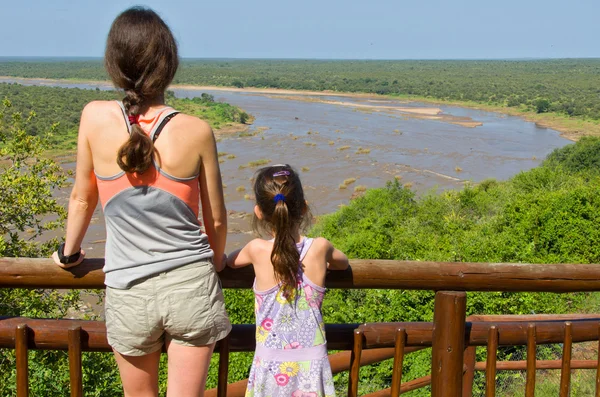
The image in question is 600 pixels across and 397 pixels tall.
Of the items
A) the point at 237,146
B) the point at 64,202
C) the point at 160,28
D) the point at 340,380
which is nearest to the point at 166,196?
the point at 160,28

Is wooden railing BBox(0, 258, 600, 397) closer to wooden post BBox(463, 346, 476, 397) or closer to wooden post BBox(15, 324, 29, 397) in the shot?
wooden post BBox(15, 324, 29, 397)

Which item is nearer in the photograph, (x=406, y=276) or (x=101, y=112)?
(x=101, y=112)

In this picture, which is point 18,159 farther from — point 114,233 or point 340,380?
point 114,233

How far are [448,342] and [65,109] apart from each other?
163 feet

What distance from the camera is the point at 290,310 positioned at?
223 cm

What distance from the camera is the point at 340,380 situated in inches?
322

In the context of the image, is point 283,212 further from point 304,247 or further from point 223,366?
point 223,366

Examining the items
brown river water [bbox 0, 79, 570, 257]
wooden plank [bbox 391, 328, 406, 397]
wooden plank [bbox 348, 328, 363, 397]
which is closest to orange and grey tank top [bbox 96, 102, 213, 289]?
wooden plank [bbox 348, 328, 363, 397]

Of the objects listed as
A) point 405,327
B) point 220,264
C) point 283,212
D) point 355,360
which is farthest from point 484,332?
point 220,264

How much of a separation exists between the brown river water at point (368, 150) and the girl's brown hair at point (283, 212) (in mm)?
17752

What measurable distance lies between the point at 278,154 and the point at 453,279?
113 feet

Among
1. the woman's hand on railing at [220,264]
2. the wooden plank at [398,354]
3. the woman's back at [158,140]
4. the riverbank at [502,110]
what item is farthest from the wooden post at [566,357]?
the riverbank at [502,110]

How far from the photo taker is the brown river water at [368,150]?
28.9m

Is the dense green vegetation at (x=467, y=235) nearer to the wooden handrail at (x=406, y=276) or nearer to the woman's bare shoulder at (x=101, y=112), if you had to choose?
the wooden handrail at (x=406, y=276)
